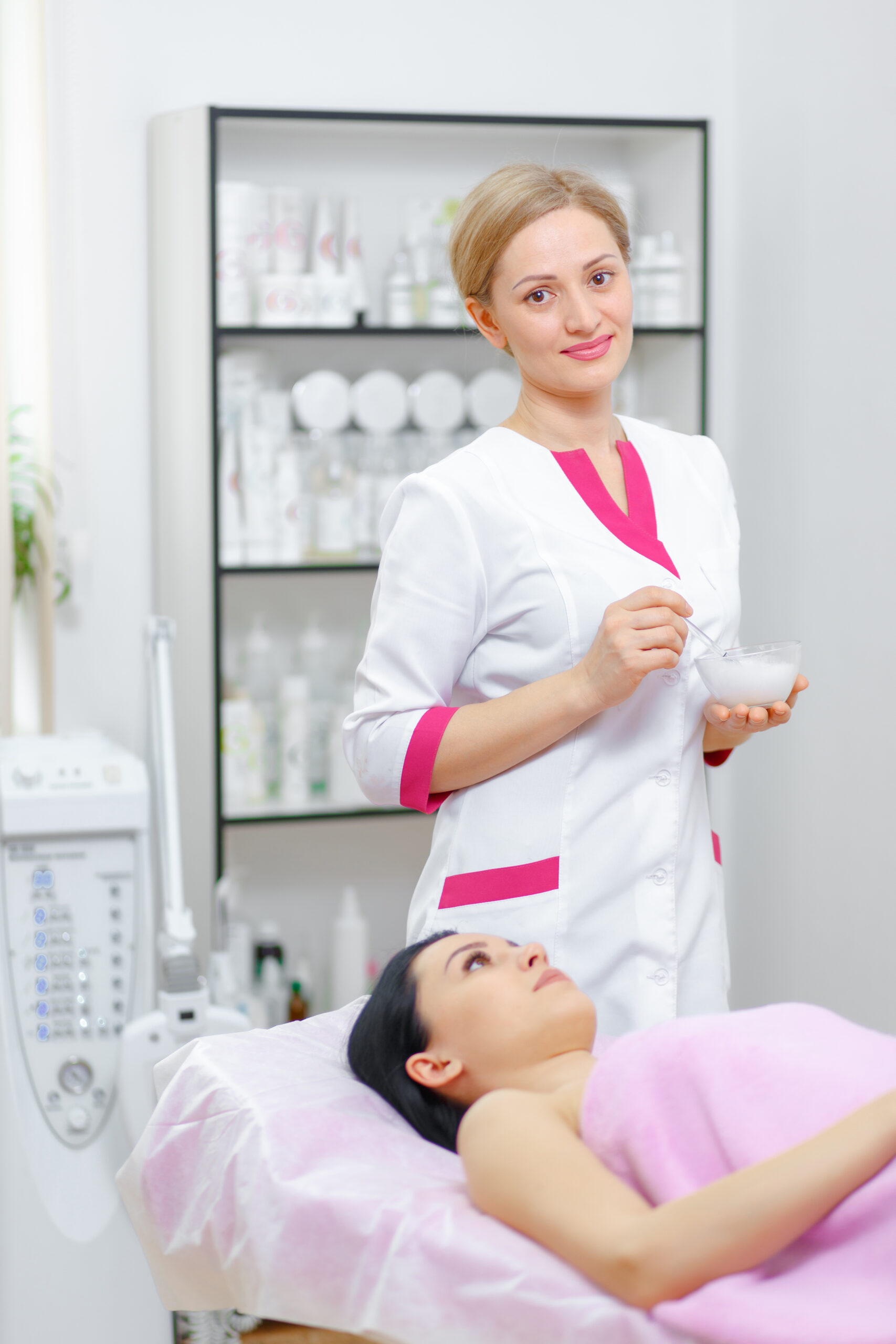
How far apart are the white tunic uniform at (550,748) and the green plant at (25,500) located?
1.31 metres

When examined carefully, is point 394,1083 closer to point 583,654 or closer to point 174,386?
point 583,654

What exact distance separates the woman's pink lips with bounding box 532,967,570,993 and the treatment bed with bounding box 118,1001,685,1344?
0.48ft

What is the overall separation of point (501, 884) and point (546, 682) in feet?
0.65

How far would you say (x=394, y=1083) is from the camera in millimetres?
1059

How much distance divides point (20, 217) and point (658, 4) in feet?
4.44

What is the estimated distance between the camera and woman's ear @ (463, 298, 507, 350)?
4.12 ft

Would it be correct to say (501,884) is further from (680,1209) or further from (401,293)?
(401,293)

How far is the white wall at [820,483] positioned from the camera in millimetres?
2158

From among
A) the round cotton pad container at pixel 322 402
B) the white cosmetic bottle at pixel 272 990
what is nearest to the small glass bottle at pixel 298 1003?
the white cosmetic bottle at pixel 272 990

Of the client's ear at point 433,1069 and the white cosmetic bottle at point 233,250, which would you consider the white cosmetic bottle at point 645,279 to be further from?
the client's ear at point 433,1069

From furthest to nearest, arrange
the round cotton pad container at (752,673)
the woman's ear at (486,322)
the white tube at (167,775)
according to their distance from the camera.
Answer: the white tube at (167,775)
the woman's ear at (486,322)
the round cotton pad container at (752,673)

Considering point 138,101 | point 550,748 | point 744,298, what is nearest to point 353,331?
point 138,101

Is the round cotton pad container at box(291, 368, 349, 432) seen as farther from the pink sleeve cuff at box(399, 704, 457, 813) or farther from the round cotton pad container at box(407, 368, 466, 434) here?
the pink sleeve cuff at box(399, 704, 457, 813)

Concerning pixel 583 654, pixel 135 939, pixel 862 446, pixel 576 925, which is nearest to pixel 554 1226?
pixel 576 925
